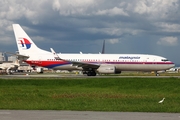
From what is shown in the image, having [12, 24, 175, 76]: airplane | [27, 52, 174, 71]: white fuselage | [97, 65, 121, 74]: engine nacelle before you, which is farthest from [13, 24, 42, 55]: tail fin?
[97, 65, 121, 74]: engine nacelle

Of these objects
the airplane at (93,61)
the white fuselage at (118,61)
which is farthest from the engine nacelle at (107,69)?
the white fuselage at (118,61)

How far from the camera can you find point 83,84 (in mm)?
38594

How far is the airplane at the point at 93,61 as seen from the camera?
→ 56469 millimetres

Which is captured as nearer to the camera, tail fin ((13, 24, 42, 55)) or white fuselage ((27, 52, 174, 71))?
white fuselage ((27, 52, 174, 71))

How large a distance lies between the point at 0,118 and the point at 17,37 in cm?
4995

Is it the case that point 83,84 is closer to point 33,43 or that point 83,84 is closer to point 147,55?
point 147,55

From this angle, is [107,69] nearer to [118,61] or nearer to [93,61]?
[118,61]

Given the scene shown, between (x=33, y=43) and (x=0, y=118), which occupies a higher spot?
(x=33, y=43)

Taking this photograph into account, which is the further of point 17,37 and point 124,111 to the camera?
point 17,37

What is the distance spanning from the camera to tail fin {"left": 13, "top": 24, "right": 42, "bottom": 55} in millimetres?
61156

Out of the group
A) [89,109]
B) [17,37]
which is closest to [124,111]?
[89,109]

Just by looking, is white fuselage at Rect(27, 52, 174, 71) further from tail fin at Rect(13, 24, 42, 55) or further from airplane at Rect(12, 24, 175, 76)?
tail fin at Rect(13, 24, 42, 55)

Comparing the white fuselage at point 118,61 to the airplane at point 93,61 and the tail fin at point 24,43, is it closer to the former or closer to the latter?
the airplane at point 93,61

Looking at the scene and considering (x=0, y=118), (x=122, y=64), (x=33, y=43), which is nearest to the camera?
(x=0, y=118)
